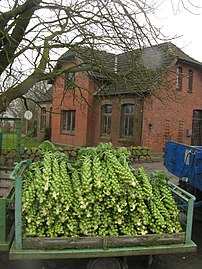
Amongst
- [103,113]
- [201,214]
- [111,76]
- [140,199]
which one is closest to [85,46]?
[111,76]

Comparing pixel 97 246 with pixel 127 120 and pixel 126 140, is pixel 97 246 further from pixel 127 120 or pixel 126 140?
pixel 127 120

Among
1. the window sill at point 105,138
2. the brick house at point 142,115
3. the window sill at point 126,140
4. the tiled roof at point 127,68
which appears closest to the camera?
the tiled roof at point 127,68

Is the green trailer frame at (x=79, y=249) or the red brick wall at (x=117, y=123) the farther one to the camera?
the red brick wall at (x=117, y=123)

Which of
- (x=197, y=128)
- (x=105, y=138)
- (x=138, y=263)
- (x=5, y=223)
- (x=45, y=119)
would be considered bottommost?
(x=138, y=263)

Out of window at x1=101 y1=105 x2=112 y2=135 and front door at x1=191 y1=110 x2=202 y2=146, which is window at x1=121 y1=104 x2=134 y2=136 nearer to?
window at x1=101 y1=105 x2=112 y2=135

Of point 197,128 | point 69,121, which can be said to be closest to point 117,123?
point 69,121

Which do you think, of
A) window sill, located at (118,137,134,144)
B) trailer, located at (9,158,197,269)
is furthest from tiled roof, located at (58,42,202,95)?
window sill, located at (118,137,134,144)

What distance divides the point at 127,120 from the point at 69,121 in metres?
6.26

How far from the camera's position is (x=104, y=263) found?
3580 millimetres

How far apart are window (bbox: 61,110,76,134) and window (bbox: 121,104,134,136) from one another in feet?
16.6

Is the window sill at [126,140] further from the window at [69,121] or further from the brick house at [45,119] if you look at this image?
the brick house at [45,119]

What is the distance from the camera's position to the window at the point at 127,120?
18.3m

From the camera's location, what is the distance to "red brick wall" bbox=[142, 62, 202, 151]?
17.2 meters

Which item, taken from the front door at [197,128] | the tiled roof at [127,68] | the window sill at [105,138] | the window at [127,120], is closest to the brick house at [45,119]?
the window sill at [105,138]
